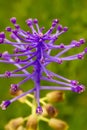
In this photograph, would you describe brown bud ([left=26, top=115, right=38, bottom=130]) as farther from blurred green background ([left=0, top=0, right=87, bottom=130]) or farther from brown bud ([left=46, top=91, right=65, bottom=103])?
blurred green background ([left=0, top=0, right=87, bottom=130])

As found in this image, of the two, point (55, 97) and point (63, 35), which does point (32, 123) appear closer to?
point (55, 97)

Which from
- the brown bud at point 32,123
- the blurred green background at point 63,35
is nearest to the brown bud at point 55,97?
the brown bud at point 32,123

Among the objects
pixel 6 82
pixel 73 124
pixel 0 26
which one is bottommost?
pixel 73 124

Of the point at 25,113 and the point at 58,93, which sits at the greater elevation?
the point at 25,113

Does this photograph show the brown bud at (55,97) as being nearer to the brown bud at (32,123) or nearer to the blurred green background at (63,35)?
the brown bud at (32,123)

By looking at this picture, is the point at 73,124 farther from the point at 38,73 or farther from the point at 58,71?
the point at 38,73

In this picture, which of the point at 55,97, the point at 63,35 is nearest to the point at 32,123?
the point at 55,97

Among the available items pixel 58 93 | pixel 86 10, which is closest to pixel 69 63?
pixel 86 10

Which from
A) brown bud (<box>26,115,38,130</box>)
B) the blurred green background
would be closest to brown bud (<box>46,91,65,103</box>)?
brown bud (<box>26,115,38,130</box>)
